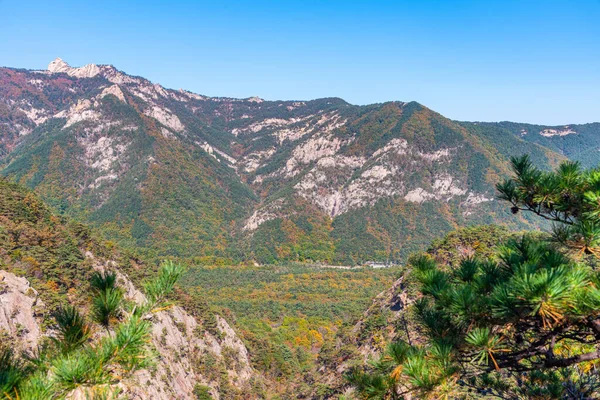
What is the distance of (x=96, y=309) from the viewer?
5.08 m

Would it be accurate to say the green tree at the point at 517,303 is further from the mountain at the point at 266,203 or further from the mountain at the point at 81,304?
the mountain at the point at 266,203

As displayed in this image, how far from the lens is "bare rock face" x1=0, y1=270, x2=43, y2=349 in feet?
82.9

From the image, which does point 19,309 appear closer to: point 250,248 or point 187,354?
point 187,354

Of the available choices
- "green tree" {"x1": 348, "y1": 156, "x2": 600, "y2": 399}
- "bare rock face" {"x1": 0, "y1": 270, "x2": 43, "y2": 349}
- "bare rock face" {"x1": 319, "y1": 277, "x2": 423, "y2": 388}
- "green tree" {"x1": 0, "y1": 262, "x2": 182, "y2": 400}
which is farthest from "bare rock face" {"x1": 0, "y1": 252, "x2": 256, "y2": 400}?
"green tree" {"x1": 348, "y1": 156, "x2": 600, "y2": 399}

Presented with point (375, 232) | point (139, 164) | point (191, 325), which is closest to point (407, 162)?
point (375, 232)

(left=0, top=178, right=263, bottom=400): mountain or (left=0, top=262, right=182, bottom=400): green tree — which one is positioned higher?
(left=0, top=262, right=182, bottom=400): green tree

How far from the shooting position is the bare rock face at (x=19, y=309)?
25.3 meters

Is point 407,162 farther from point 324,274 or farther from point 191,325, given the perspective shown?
point 191,325

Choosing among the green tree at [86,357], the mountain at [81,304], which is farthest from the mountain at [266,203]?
the green tree at [86,357]

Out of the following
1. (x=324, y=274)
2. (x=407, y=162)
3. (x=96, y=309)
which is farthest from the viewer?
(x=407, y=162)

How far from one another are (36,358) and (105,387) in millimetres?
1081

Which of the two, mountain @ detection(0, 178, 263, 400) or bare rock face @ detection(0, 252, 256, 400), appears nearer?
bare rock face @ detection(0, 252, 256, 400)

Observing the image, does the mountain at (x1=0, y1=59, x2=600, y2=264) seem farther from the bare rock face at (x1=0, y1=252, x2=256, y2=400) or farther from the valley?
the bare rock face at (x1=0, y1=252, x2=256, y2=400)

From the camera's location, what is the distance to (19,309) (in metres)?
26.9
